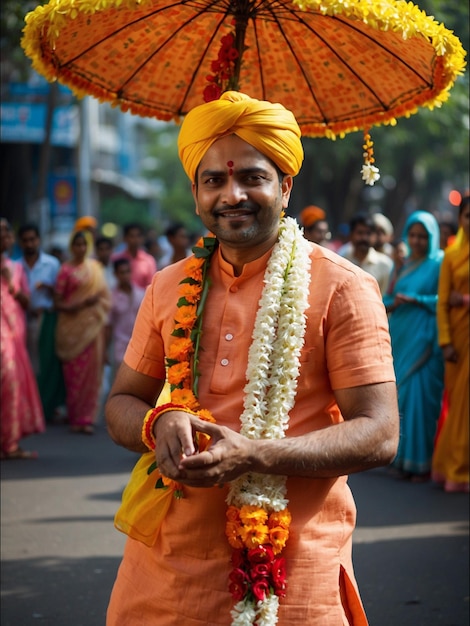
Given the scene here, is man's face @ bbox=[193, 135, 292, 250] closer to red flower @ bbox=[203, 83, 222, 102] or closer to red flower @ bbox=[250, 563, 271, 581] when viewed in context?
red flower @ bbox=[250, 563, 271, 581]

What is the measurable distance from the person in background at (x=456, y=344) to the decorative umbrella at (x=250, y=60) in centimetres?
405

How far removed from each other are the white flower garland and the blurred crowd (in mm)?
→ 5368

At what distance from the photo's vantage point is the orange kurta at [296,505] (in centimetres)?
287

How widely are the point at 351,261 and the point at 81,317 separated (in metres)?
3.92

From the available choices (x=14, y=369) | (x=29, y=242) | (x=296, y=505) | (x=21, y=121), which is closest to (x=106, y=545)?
(x=14, y=369)

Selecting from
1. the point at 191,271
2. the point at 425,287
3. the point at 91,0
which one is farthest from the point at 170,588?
the point at 425,287

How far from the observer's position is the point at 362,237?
9469 millimetres

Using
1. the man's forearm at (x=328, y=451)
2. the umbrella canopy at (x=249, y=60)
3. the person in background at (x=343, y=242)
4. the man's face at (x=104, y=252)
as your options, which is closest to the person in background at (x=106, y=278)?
the man's face at (x=104, y=252)

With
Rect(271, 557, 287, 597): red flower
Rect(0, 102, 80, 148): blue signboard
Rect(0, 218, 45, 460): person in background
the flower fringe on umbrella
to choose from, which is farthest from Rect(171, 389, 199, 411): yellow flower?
Rect(0, 102, 80, 148): blue signboard

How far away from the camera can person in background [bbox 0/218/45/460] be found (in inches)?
364

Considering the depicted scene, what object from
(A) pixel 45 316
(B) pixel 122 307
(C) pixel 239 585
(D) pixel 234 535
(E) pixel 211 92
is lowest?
(A) pixel 45 316

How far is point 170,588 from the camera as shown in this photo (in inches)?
114

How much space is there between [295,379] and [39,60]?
1686 millimetres

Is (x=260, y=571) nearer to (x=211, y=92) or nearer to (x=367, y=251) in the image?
(x=211, y=92)
